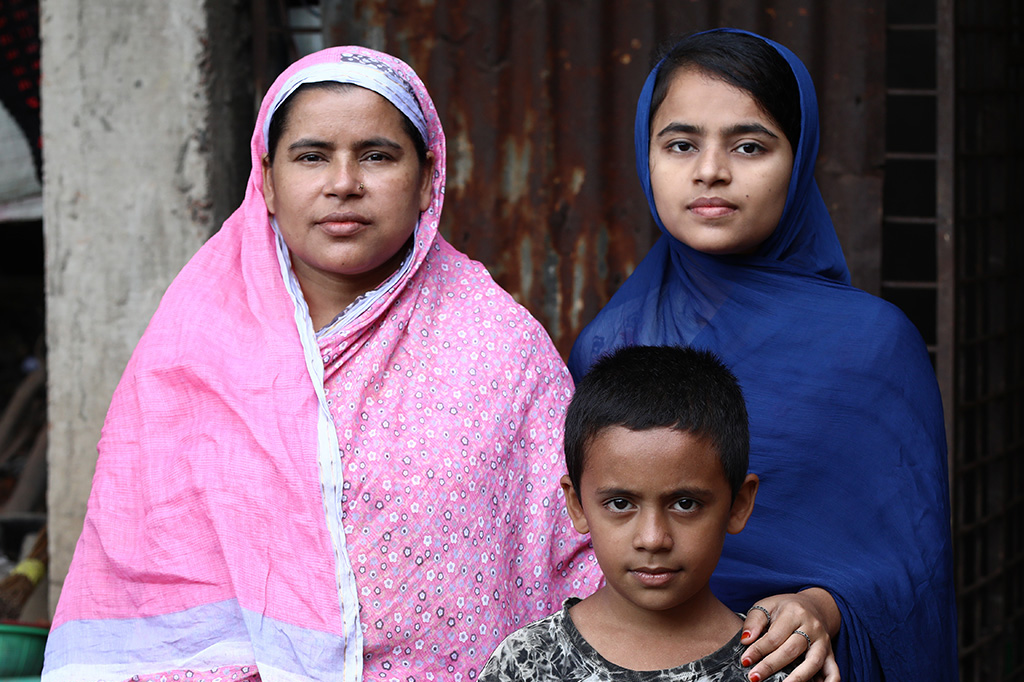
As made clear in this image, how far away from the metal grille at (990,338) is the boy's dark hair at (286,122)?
6.28ft

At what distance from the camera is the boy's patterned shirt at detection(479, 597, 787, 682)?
1324mm

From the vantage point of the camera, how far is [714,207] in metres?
1.67

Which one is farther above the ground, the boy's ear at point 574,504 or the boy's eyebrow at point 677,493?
the boy's eyebrow at point 677,493

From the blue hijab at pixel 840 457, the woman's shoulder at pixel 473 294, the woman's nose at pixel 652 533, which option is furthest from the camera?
the woman's shoulder at pixel 473 294

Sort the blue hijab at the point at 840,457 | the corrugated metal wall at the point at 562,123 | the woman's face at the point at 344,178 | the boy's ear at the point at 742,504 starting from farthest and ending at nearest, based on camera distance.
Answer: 1. the corrugated metal wall at the point at 562,123
2. the woman's face at the point at 344,178
3. the blue hijab at the point at 840,457
4. the boy's ear at the point at 742,504

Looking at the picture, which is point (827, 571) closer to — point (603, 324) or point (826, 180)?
point (603, 324)

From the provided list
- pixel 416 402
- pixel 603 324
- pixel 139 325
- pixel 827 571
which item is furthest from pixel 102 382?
pixel 827 571

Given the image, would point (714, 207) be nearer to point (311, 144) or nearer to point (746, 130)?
point (746, 130)

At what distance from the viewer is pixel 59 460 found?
2865 mm

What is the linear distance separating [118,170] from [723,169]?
6.17 feet

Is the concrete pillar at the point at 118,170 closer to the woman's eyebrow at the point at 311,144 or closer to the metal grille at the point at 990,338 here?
the woman's eyebrow at the point at 311,144

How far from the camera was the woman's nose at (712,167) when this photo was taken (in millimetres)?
1633

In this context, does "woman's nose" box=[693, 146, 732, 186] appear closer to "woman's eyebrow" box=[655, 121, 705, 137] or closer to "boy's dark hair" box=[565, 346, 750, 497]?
"woman's eyebrow" box=[655, 121, 705, 137]

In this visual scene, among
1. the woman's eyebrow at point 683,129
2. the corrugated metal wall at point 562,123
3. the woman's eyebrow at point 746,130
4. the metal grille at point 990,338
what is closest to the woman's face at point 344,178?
the woman's eyebrow at point 683,129
